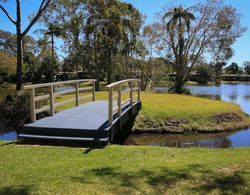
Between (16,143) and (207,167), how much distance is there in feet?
14.8

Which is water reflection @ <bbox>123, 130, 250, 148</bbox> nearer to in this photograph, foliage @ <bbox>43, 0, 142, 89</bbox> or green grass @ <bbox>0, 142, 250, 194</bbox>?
green grass @ <bbox>0, 142, 250, 194</bbox>

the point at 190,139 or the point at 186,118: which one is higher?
the point at 186,118

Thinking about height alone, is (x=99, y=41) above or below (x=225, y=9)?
below

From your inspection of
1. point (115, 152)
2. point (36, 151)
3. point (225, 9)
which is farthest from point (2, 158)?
point (225, 9)

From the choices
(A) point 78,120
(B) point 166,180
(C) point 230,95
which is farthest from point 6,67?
(B) point 166,180

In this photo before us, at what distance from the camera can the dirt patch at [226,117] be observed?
15.3m

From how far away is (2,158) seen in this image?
6496 mm

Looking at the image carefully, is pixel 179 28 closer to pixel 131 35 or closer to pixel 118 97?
pixel 131 35

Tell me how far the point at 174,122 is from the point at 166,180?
9.44 m

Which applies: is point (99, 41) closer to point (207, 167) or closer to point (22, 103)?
point (22, 103)

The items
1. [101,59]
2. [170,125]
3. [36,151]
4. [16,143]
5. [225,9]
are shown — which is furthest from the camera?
[101,59]

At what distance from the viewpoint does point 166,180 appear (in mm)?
5160

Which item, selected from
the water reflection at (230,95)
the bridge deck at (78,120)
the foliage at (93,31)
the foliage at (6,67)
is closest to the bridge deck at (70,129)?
the bridge deck at (78,120)

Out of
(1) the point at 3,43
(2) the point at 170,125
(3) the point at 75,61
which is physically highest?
(1) the point at 3,43
